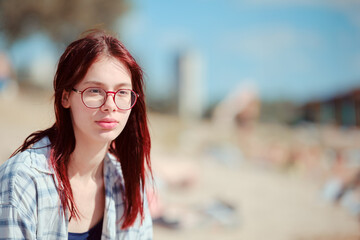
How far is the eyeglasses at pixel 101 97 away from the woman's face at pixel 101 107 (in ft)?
0.04

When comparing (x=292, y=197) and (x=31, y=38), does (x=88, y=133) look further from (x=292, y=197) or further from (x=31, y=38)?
(x=31, y=38)

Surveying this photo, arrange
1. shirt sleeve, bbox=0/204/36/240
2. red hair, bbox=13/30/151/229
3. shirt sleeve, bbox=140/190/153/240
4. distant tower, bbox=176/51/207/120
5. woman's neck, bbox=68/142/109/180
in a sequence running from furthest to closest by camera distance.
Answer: distant tower, bbox=176/51/207/120 → shirt sleeve, bbox=140/190/153/240 → woman's neck, bbox=68/142/109/180 → red hair, bbox=13/30/151/229 → shirt sleeve, bbox=0/204/36/240

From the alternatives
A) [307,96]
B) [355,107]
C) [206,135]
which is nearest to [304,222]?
[206,135]

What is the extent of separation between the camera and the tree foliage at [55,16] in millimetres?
10406

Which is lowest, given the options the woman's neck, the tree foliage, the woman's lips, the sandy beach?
the sandy beach

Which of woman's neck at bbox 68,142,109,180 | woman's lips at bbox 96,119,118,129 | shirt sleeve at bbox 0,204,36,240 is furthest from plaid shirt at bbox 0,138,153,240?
woman's lips at bbox 96,119,118,129

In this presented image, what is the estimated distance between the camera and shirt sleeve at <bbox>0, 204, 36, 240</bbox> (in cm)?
121

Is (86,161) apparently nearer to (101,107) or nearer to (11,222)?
(101,107)

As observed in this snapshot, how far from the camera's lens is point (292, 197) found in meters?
5.46

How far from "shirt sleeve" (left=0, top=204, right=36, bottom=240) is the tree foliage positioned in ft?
31.3

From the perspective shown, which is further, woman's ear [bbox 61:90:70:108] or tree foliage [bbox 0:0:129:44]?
tree foliage [bbox 0:0:129:44]

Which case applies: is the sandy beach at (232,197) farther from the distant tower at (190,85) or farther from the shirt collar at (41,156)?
the distant tower at (190,85)

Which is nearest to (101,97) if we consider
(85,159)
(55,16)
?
(85,159)

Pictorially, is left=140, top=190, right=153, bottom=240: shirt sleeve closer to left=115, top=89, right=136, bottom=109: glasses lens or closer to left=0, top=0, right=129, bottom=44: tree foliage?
left=115, top=89, right=136, bottom=109: glasses lens
